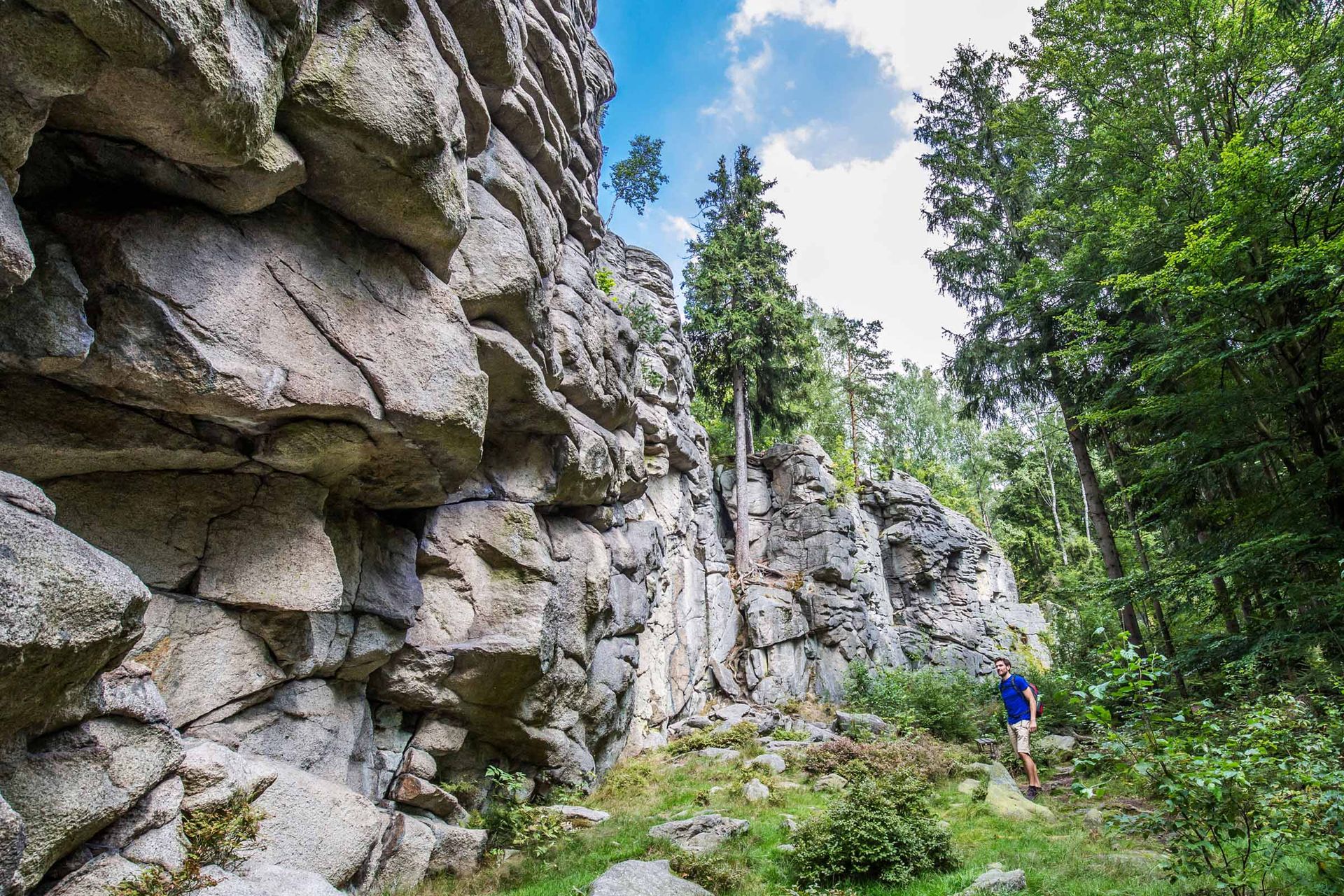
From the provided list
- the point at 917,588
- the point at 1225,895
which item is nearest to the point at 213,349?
the point at 1225,895

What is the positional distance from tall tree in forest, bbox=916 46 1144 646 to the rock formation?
537 inches

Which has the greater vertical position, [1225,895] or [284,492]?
[284,492]

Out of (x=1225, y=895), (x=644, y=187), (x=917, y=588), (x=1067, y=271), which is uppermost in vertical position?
(x=644, y=187)

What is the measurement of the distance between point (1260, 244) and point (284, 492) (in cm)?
1555

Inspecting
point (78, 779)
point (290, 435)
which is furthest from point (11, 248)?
point (78, 779)

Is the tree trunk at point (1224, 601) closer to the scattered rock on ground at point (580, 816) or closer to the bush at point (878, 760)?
the bush at point (878, 760)

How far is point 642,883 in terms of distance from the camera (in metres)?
6.56

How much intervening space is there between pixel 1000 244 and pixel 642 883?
22.1 metres

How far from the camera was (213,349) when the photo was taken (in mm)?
5559

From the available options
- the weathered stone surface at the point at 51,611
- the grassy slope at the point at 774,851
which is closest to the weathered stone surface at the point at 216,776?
the weathered stone surface at the point at 51,611

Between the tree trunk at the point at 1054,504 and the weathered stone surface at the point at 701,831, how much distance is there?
30.3 metres

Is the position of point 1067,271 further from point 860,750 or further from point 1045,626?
point 1045,626

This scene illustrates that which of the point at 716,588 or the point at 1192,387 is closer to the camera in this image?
the point at 1192,387

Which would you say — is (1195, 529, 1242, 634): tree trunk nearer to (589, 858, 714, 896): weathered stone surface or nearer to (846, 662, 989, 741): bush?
(846, 662, 989, 741): bush
